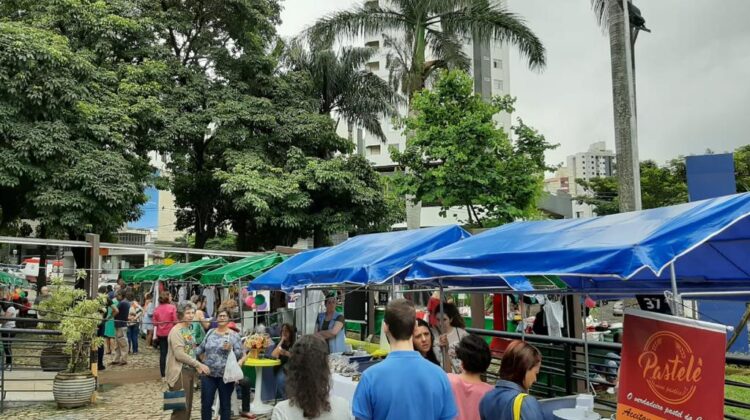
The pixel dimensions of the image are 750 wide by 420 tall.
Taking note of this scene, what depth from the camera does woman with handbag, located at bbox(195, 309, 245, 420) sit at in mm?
7152

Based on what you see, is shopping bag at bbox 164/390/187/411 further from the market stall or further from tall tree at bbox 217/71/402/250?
tall tree at bbox 217/71/402/250

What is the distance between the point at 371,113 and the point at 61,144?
13.4 meters

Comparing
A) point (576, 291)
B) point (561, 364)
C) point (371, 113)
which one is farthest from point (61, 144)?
point (576, 291)

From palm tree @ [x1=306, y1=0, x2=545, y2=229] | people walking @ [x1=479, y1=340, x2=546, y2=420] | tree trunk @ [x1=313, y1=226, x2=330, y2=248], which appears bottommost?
people walking @ [x1=479, y1=340, x2=546, y2=420]

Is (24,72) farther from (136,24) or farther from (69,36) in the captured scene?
(136,24)

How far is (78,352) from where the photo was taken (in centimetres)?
1011

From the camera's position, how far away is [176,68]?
23359mm

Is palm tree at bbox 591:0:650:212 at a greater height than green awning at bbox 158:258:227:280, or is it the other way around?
palm tree at bbox 591:0:650:212

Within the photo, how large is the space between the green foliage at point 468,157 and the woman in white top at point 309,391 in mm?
12520

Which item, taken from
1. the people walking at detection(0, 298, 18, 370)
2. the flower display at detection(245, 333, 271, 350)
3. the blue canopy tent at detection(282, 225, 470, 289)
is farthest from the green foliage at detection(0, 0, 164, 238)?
the blue canopy tent at detection(282, 225, 470, 289)

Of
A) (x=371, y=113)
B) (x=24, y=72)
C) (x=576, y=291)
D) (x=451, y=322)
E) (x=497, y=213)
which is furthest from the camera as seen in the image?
(x=371, y=113)

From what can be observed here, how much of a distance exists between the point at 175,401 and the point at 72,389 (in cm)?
386

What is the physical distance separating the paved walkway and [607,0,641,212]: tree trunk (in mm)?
9044

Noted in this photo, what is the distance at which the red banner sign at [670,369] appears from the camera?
3.07m
